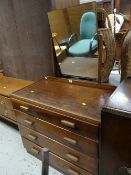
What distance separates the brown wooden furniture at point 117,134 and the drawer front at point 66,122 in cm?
12

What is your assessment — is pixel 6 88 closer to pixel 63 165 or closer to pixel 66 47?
pixel 66 47

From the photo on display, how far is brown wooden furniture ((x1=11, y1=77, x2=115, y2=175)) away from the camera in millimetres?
1023

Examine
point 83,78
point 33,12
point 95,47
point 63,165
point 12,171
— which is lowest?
point 12,171

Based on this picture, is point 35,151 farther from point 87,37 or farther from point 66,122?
point 87,37

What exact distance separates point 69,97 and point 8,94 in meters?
0.86

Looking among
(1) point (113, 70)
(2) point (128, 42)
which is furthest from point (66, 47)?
(2) point (128, 42)

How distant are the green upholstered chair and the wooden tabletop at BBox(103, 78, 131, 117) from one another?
566mm

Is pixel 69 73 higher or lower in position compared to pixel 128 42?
lower

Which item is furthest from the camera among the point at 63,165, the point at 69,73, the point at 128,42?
the point at 69,73

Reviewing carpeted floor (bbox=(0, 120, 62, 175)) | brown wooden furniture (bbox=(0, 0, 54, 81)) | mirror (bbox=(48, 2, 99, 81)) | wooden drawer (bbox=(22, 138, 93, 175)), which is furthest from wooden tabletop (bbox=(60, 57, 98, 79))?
carpeted floor (bbox=(0, 120, 62, 175))

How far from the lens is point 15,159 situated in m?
1.64

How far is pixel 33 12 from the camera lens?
5.44 feet

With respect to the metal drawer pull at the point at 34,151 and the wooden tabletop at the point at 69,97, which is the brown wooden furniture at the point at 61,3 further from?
the metal drawer pull at the point at 34,151

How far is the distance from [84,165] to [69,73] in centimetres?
88
